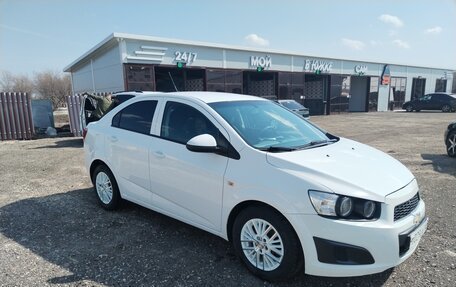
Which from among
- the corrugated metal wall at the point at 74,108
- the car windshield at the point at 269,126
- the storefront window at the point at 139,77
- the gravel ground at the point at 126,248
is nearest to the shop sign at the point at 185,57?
the storefront window at the point at 139,77

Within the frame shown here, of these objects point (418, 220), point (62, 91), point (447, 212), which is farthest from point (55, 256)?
point (62, 91)

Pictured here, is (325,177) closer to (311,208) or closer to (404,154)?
(311,208)

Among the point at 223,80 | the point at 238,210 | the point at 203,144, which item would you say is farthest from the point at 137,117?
the point at 223,80

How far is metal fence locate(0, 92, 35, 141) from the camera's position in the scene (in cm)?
1275

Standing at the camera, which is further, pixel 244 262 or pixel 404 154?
pixel 404 154

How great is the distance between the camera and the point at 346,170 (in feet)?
9.18

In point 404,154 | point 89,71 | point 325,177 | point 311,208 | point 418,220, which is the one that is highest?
point 89,71

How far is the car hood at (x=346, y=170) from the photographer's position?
2586 millimetres

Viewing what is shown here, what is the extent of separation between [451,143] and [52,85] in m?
55.7

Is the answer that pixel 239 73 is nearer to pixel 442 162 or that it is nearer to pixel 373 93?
pixel 442 162

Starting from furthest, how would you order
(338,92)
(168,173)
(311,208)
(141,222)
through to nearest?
(338,92), (141,222), (168,173), (311,208)

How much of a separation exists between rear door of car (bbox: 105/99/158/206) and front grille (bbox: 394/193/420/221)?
2684 millimetres

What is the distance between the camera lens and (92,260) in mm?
3359

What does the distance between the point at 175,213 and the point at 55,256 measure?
1355mm
